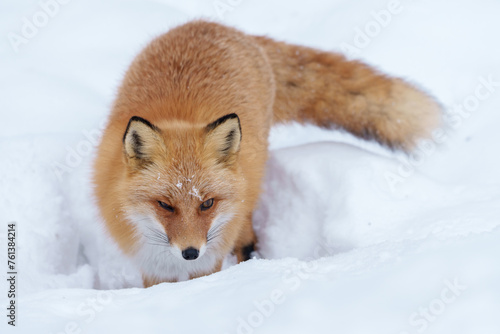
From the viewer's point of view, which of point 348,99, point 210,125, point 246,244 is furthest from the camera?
point 348,99

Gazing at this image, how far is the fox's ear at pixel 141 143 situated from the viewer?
2.06 m

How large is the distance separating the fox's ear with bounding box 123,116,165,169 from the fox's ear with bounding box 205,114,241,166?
8.6 inches

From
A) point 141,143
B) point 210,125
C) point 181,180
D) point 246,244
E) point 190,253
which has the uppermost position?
point 210,125

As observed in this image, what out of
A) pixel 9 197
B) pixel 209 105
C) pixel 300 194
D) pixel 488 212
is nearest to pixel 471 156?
pixel 488 212

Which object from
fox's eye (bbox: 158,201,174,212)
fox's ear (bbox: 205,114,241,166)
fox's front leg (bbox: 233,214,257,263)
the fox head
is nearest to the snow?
fox's front leg (bbox: 233,214,257,263)

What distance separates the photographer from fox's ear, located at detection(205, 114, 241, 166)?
2.15 meters

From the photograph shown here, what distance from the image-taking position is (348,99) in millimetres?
3350

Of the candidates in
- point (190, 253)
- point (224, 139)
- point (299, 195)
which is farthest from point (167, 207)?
point (299, 195)

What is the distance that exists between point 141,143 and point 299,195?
1.31m

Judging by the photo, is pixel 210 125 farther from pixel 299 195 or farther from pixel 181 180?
pixel 299 195

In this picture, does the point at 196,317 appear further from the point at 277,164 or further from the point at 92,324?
the point at 277,164

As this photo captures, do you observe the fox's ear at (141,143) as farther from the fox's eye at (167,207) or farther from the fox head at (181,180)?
the fox's eye at (167,207)

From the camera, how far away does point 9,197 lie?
2.84m

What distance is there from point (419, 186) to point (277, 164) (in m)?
0.94
